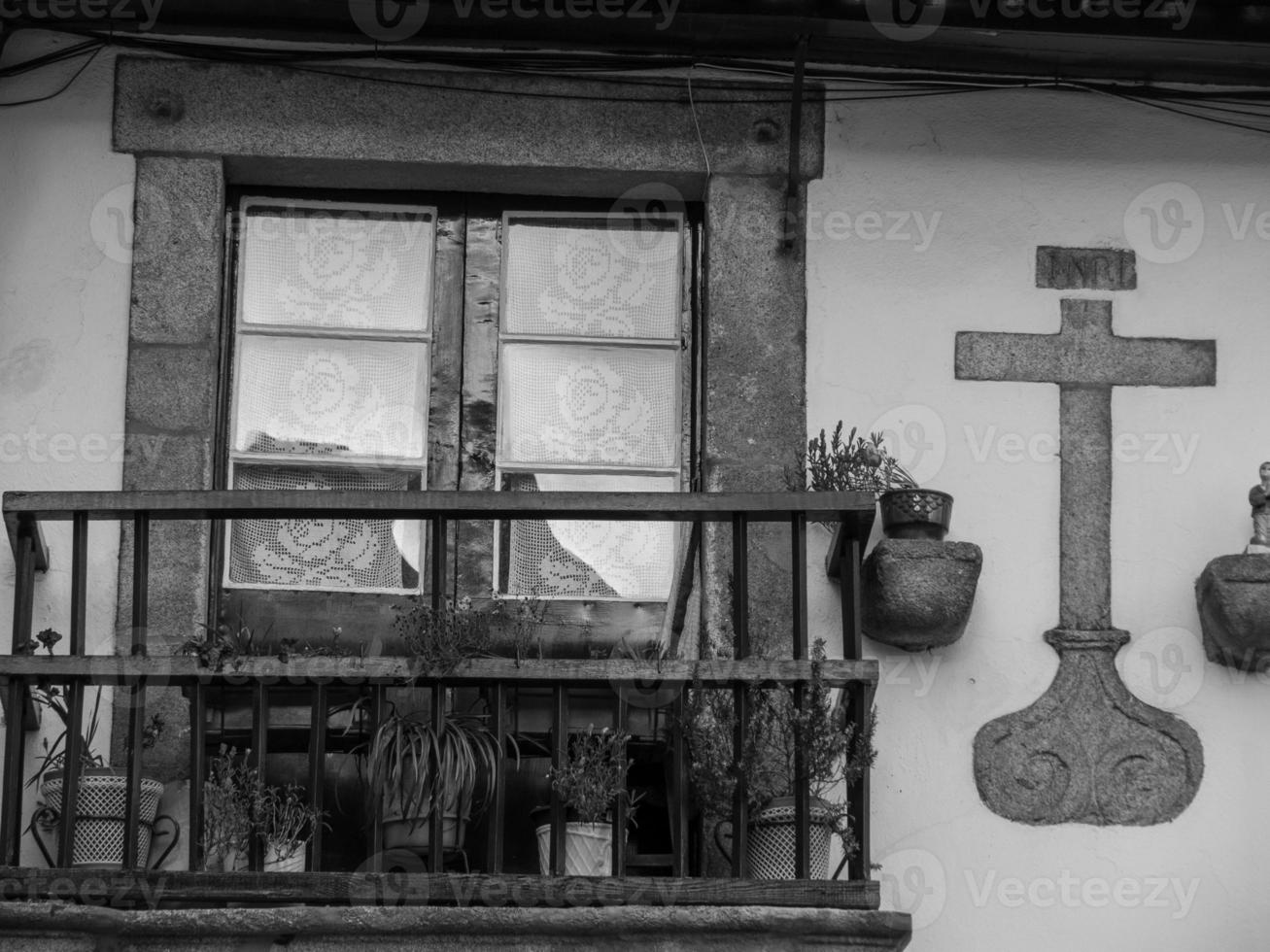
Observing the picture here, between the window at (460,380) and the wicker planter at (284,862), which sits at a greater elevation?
the window at (460,380)

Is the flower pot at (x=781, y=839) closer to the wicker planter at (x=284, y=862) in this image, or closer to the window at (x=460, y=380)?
the window at (x=460, y=380)

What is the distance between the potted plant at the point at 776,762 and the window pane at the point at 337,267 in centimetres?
150

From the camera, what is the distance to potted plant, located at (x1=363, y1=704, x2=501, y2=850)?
5336 millimetres

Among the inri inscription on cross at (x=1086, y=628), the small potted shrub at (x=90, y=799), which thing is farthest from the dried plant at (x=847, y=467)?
the small potted shrub at (x=90, y=799)

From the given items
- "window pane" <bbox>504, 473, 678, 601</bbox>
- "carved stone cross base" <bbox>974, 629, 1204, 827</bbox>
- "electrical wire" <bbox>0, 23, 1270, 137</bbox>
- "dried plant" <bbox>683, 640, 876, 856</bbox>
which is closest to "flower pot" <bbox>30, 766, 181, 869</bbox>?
"window pane" <bbox>504, 473, 678, 601</bbox>

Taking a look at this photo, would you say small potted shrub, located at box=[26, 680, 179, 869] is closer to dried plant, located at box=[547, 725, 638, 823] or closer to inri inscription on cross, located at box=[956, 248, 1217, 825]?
dried plant, located at box=[547, 725, 638, 823]

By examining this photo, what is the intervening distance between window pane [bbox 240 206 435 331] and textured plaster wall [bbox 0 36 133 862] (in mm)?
369

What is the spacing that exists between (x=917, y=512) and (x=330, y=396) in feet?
5.21

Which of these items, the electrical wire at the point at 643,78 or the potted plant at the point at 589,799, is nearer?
the potted plant at the point at 589,799

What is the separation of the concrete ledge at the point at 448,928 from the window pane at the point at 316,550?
120 cm

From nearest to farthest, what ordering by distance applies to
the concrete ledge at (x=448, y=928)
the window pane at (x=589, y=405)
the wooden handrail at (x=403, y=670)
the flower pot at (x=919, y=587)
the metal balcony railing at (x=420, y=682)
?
the concrete ledge at (x=448, y=928), the metal balcony railing at (x=420, y=682), the wooden handrail at (x=403, y=670), the flower pot at (x=919, y=587), the window pane at (x=589, y=405)

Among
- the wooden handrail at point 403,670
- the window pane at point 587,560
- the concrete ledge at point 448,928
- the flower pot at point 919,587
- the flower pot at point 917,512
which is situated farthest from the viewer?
the window pane at point 587,560

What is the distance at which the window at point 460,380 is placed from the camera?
6.16m

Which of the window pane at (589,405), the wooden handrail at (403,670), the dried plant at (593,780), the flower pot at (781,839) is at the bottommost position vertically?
the flower pot at (781,839)
